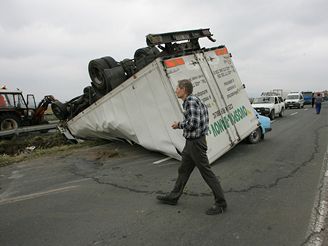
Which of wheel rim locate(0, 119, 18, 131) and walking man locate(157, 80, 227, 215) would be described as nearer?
walking man locate(157, 80, 227, 215)

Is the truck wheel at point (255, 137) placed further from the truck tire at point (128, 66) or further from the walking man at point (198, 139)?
the walking man at point (198, 139)

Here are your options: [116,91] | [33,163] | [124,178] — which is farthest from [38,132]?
[124,178]

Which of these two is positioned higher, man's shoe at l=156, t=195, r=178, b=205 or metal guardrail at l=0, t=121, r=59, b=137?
metal guardrail at l=0, t=121, r=59, b=137

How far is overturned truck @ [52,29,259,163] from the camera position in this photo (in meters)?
6.77

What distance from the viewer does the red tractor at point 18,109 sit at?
14.6 metres

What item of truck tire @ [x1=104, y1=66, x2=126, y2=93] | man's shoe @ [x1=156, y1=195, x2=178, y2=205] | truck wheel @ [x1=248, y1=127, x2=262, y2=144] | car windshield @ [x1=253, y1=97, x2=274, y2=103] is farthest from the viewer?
car windshield @ [x1=253, y1=97, x2=274, y2=103]

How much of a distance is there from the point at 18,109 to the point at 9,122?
923 millimetres

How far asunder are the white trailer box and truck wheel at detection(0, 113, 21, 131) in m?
7.62

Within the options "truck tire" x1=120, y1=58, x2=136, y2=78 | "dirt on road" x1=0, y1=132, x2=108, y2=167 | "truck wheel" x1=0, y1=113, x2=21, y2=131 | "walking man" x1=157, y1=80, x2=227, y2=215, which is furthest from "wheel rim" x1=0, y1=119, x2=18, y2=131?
"walking man" x1=157, y1=80, x2=227, y2=215

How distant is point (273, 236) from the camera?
3.46 metres

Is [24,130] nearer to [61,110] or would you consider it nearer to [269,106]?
[61,110]

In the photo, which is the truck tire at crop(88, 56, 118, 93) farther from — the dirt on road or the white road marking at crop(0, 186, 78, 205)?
the white road marking at crop(0, 186, 78, 205)

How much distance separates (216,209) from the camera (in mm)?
4121

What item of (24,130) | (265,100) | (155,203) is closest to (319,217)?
(155,203)
